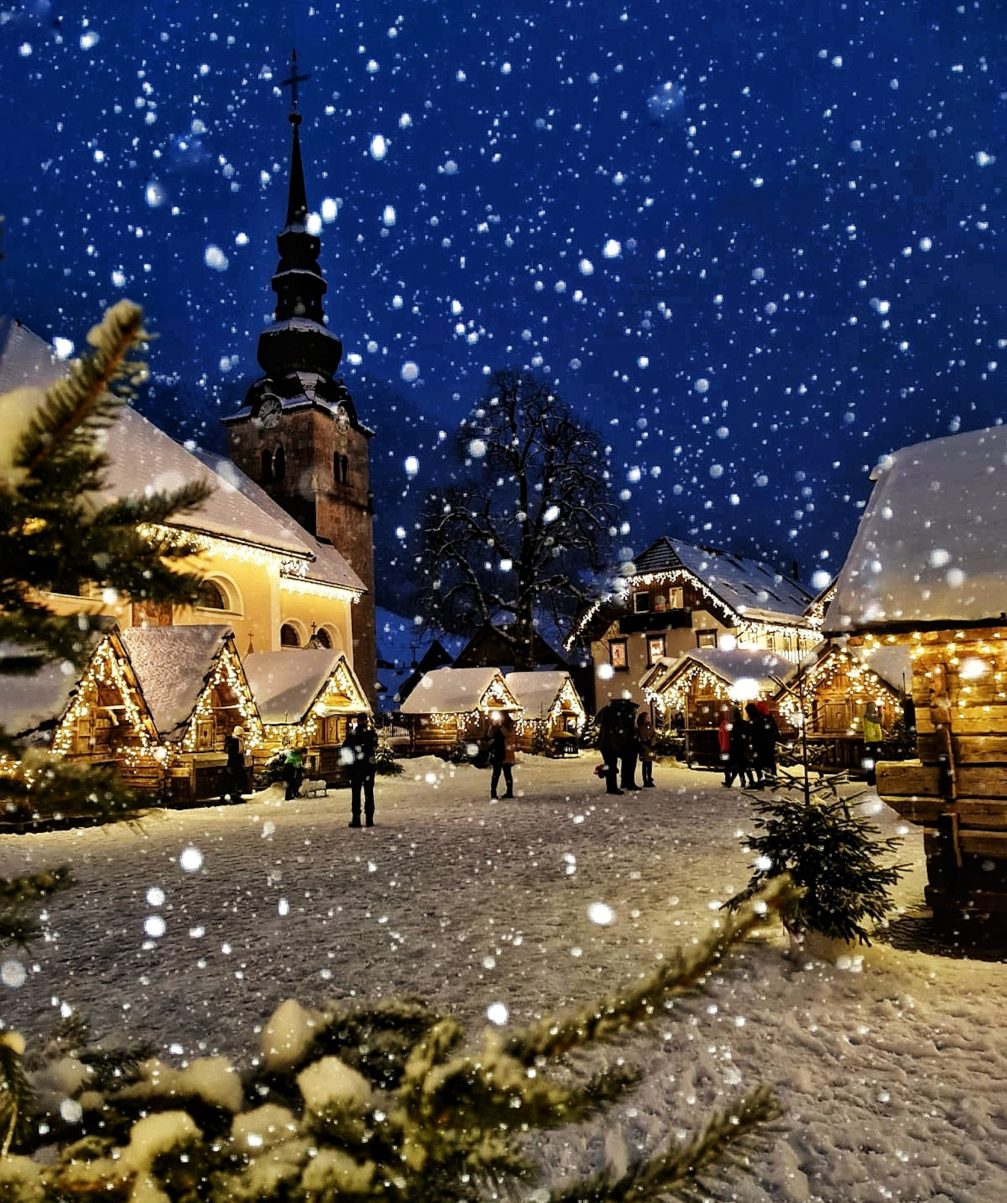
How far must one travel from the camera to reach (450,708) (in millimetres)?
30562

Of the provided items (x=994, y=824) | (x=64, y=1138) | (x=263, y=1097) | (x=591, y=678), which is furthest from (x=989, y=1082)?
(x=591, y=678)

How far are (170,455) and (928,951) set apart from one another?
74.2 feet

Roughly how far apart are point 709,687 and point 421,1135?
29616 millimetres

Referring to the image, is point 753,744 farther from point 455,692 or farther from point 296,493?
point 296,493

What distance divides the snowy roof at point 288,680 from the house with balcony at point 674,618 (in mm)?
21386

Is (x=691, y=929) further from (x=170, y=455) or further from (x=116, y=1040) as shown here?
(x=170, y=455)

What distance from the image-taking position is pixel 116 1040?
5.31 meters


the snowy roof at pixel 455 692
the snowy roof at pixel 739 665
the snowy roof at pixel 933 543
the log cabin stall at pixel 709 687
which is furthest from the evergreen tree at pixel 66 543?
the snowy roof at pixel 455 692

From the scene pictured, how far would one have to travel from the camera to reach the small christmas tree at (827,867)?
659 centimetres

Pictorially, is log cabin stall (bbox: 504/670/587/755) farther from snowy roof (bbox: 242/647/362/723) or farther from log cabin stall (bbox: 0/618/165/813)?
log cabin stall (bbox: 0/618/165/813)

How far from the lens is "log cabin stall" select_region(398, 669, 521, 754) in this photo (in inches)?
1206

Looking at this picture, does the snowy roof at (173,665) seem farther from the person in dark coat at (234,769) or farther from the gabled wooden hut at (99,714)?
the person in dark coat at (234,769)

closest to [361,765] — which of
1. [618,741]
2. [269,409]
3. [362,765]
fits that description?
[362,765]

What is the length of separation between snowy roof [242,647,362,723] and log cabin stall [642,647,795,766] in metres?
Answer: 12.3
